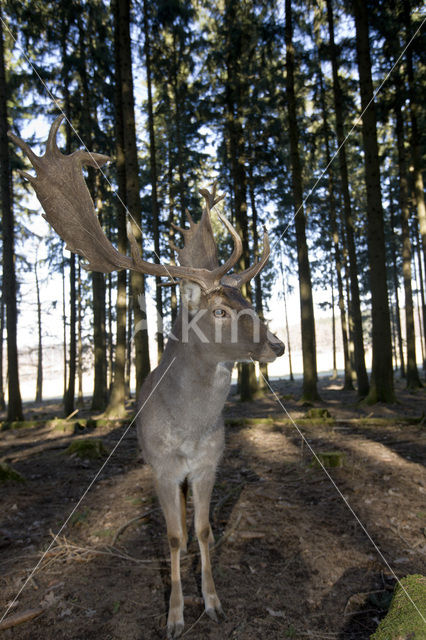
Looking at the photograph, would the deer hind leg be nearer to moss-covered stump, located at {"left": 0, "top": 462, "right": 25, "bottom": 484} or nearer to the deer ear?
the deer ear

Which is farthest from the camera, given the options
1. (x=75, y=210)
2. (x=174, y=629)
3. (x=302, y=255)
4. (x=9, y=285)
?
(x=302, y=255)

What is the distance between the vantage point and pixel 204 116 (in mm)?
16922

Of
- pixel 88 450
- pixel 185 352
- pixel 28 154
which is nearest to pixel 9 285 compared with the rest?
pixel 88 450

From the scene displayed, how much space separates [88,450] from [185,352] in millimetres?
4938

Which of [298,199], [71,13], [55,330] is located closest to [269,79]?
[298,199]

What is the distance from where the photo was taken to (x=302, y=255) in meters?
13.8

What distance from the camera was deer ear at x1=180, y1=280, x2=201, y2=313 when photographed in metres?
3.45

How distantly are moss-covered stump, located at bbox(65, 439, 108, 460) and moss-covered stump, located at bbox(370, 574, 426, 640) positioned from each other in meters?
5.92

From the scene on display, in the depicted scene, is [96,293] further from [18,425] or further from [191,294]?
[191,294]

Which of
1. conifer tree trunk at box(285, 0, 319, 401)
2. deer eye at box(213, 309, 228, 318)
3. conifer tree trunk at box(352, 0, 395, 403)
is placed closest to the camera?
deer eye at box(213, 309, 228, 318)

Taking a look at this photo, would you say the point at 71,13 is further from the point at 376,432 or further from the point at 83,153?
the point at 376,432

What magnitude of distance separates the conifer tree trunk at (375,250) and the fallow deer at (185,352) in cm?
846

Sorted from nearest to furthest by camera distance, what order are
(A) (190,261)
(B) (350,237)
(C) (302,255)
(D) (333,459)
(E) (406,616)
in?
(E) (406,616)
(A) (190,261)
(D) (333,459)
(C) (302,255)
(B) (350,237)

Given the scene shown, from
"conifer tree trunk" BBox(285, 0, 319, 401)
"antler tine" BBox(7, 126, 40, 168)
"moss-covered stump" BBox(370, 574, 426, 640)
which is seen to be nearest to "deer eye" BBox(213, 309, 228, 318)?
"antler tine" BBox(7, 126, 40, 168)
